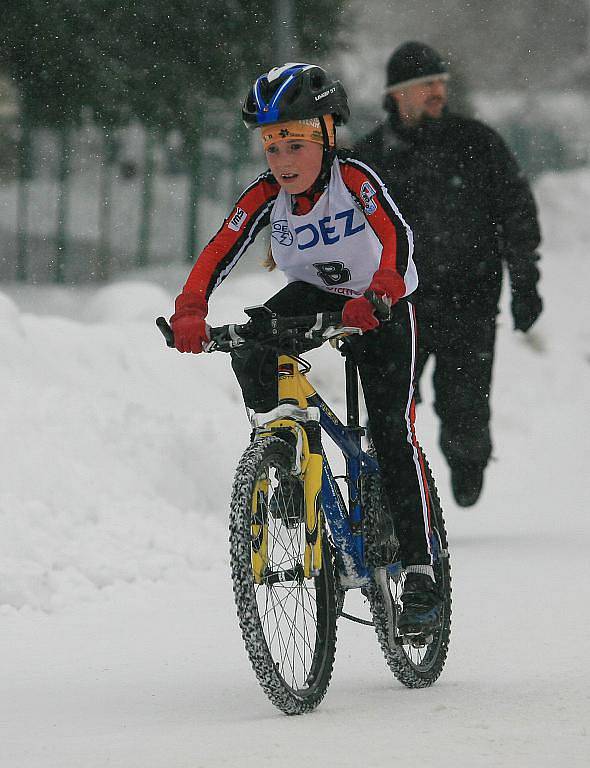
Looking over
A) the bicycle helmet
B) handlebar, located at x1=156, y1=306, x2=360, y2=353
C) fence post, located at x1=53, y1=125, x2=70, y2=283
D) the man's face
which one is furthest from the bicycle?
fence post, located at x1=53, y1=125, x2=70, y2=283

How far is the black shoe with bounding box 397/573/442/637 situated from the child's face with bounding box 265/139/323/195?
4.68 ft

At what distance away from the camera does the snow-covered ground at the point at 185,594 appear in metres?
4.50

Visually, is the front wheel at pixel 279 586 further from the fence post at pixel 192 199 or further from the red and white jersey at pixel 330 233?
the fence post at pixel 192 199

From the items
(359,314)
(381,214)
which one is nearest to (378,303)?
(359,314)

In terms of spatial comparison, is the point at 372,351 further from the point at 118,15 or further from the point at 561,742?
the point at 118,15

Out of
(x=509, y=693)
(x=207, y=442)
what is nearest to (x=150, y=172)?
(x=207, y=442)

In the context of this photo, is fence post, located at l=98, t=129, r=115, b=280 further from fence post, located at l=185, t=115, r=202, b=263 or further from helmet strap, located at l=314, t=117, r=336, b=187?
helmet strap, located at l=314, t=117, r=336, b=187

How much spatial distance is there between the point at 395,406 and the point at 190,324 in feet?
2.72

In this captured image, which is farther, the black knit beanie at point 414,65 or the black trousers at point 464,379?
the black trousers at point 464,379

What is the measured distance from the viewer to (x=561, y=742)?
434cm

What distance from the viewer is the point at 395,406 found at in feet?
17.4

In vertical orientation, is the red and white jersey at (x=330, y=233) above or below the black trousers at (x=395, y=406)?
above

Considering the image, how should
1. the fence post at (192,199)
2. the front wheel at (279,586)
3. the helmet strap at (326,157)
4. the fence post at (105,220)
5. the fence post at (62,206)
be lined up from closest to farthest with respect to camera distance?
the front wheel at (279,586)
the helmet strap at (326,157)
the fence post at (62,206)
the fence post at (105,220)
the fence post at (192,199)

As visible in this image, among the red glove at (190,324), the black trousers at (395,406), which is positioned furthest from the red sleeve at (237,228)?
the black trousers at (395,406)
